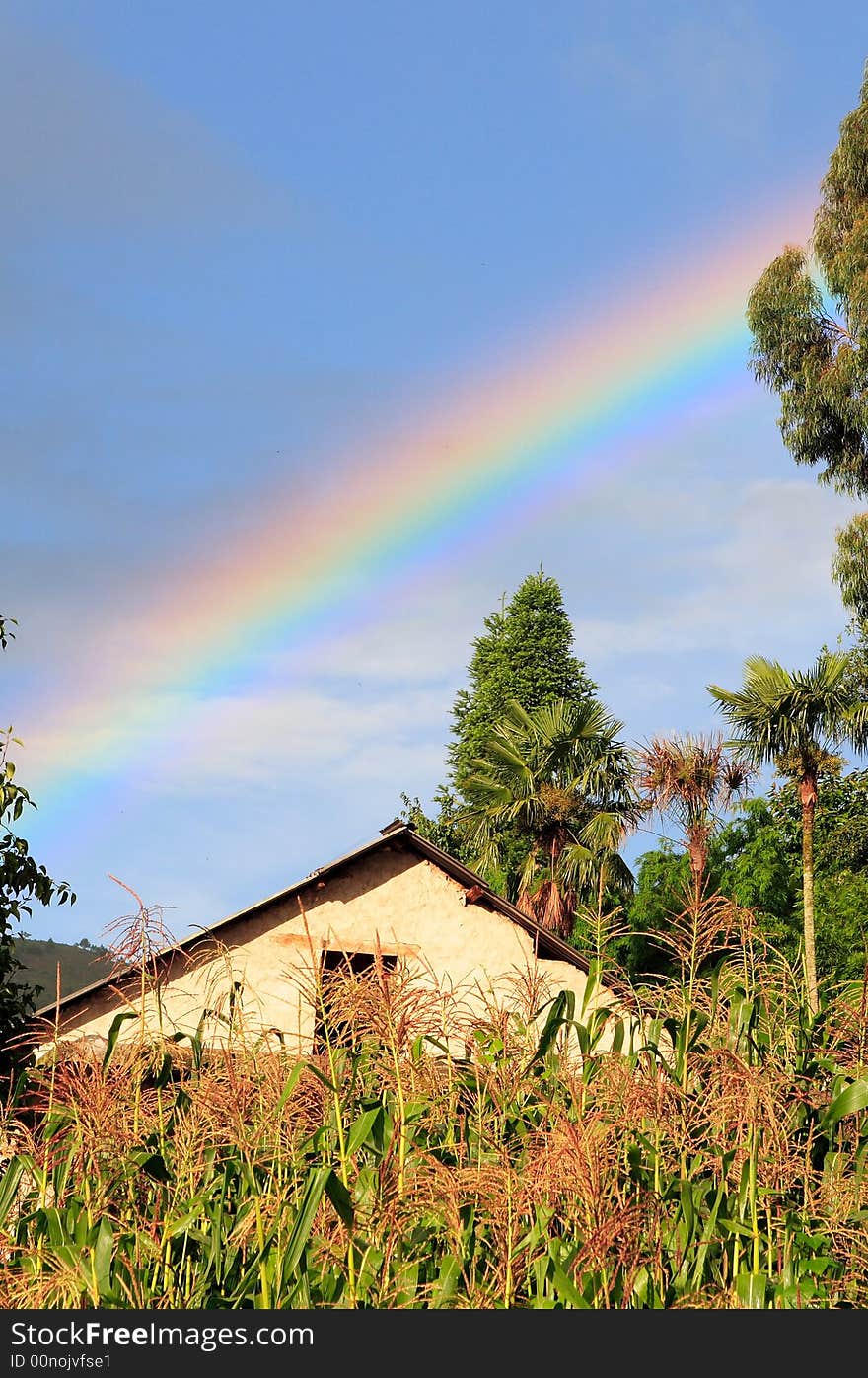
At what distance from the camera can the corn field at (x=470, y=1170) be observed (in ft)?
12.3

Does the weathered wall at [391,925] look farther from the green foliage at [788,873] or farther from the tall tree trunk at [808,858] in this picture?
the green foliage at [788,873]

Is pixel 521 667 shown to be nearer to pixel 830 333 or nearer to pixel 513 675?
pixel 513 675

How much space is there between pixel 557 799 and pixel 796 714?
19.8 ft

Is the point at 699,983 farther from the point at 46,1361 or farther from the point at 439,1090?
the point at 46,1361

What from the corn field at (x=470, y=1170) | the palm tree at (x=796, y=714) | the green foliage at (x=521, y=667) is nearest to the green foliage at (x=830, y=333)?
the palm tree at (x=796, y=714)

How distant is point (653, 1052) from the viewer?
15.2 feet

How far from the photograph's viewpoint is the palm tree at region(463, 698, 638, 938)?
29.4m

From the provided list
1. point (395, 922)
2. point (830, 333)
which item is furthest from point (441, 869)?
point (830, 333)

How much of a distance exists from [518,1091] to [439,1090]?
0.32 metres

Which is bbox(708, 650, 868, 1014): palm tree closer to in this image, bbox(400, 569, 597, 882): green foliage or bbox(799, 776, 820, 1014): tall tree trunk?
→ bbox(799, 776, 820, 1014): tall tree trunk

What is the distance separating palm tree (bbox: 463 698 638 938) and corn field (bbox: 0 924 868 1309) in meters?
24.5

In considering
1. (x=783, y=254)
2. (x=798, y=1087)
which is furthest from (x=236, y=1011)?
(x=783, y=254)

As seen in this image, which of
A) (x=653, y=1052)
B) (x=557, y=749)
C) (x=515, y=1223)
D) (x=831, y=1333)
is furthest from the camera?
(x=557, y=749)

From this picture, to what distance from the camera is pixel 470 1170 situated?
148 inches
